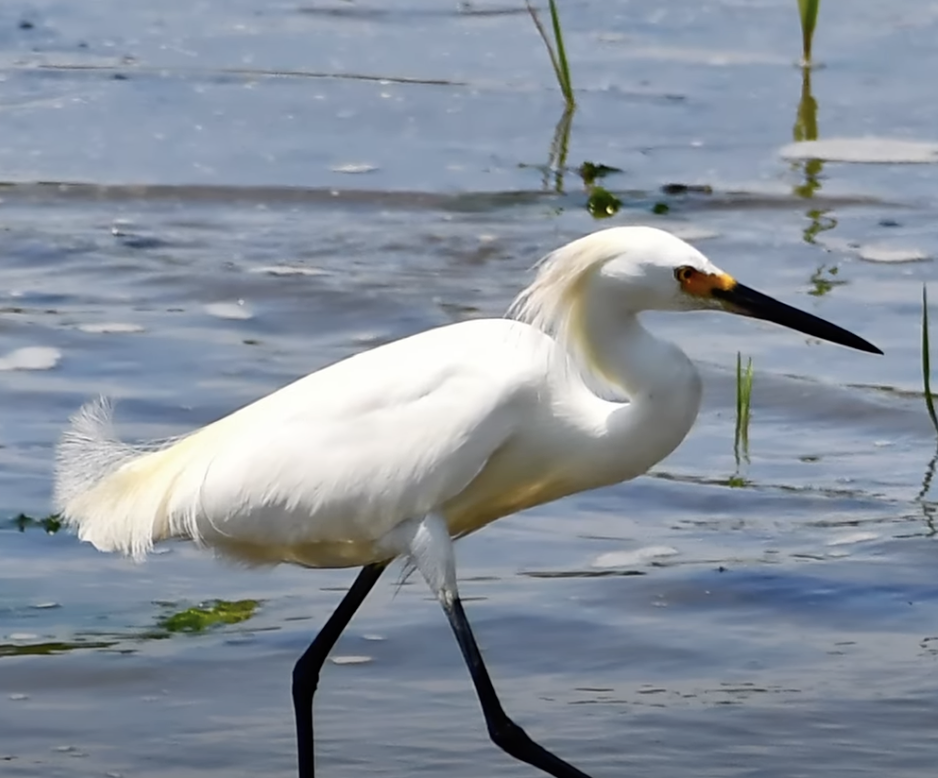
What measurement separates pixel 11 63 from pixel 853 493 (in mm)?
7615

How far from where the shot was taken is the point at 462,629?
166 inches

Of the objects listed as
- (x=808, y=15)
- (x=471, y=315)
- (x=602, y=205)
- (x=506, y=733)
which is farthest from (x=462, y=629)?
(x=808, y=15)

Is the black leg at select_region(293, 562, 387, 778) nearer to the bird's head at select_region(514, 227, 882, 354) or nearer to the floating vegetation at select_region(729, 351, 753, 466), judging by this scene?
the bird's head at select_region(514, 227, 882, 354)

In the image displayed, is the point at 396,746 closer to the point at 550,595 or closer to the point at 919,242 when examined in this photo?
the point at 550,595

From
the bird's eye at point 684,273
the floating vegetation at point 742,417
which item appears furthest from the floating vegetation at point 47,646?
the floating vegetation at point 742,417

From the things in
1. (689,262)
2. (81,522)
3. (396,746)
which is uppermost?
(689,262)

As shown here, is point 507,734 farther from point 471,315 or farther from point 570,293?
point 471,315

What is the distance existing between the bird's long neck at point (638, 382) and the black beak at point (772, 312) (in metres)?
0.15

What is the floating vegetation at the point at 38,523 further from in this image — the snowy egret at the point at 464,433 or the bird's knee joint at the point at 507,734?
the bird's knee joint at the point at 507,734

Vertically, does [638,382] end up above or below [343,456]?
above

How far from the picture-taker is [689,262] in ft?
13.1

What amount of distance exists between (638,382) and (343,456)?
23.7 inches

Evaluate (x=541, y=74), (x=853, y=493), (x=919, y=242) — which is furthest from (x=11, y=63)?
(x=853, y=493)

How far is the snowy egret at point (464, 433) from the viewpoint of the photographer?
162 inches
